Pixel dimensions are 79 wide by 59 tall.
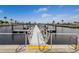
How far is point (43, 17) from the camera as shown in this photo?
3510 millimetres

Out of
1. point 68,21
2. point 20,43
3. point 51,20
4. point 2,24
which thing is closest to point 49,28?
point 51,20

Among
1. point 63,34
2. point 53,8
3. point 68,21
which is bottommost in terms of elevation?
point 63,34

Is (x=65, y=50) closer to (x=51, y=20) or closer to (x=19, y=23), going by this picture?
(x=51, y=20)

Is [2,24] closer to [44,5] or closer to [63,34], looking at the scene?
[44,5]

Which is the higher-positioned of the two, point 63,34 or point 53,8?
point 53,8

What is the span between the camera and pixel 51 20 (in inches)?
138

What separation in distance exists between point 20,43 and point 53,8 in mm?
869

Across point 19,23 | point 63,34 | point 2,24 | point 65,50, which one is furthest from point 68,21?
point 2,24

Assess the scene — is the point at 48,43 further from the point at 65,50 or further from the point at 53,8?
the point at 53,8

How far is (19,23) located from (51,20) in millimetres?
582

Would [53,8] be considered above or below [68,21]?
above
